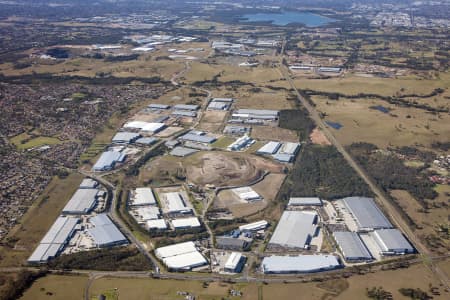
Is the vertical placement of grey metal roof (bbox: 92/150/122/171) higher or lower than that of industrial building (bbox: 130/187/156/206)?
higher

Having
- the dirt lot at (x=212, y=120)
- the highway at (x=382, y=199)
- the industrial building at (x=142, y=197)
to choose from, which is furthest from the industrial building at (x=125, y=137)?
the highway at (x=382, y=199)

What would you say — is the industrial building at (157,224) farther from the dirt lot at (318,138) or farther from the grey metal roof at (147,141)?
the dirt lot at (318,138)

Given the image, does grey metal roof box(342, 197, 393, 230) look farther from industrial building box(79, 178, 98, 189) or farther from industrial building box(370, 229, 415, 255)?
industrial building box(79, 178, 98, 189)

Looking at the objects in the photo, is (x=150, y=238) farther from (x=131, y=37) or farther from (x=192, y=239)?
(x=131, y=37)

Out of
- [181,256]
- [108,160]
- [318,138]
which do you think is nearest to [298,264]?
[181,256]

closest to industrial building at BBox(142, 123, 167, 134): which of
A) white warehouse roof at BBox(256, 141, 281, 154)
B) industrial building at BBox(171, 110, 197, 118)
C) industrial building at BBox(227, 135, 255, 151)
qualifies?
industrial building at BBox(171, 110, 197, 118)
